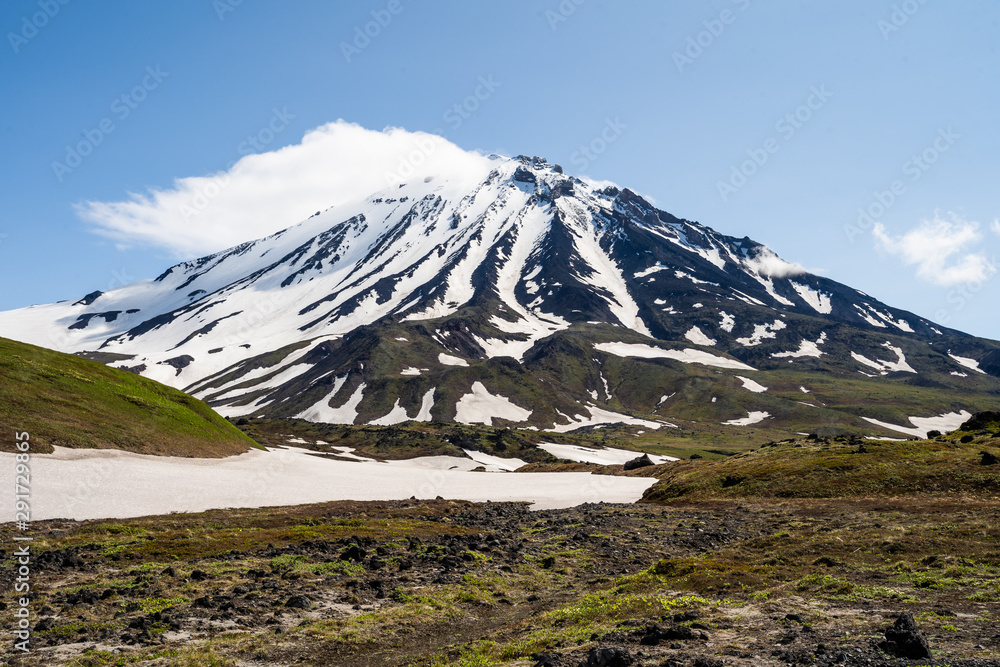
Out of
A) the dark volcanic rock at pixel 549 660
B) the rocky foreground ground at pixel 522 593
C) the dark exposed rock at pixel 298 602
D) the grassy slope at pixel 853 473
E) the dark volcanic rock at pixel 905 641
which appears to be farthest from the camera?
the grassy slope at pixel 853 473

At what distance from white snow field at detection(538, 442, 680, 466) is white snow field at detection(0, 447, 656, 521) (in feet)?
214

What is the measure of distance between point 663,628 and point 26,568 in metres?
27.0

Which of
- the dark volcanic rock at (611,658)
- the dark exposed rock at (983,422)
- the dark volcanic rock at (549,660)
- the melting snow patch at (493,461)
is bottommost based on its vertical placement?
the melting snow patch at (493,461)

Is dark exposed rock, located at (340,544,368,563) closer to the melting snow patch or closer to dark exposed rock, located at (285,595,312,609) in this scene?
dark exposed rock, located at (285,595,312,609)

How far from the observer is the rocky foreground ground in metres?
16.4

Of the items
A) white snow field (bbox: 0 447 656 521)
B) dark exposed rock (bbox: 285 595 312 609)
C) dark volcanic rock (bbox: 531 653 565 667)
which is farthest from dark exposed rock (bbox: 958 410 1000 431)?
dark exposed rock (bbox: 285 595 312 609)

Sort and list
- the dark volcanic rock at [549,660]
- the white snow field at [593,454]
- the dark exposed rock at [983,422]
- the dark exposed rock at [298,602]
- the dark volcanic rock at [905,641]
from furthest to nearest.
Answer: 1. the white snow field at [593,454]
2. the dark exposed rock at [983,422]
3. the dark exposed rock at [298,602]
4. the dark volcanic rock at [549,660]
5. the dark volcanic rock at [905,641]

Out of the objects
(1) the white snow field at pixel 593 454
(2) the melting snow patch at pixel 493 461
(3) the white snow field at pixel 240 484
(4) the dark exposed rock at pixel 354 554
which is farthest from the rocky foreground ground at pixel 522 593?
(1) the white snow field at pixel 593 454

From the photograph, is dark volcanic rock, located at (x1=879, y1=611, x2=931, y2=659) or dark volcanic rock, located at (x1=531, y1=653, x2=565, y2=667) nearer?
dark volcanic rock, located at (x1=879, y1=611, x2=931, y2=659)

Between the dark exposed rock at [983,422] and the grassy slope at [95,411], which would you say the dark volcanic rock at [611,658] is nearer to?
the grassy slope at [95,411]

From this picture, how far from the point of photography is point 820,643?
14.7m

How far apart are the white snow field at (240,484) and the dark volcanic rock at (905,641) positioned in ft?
153

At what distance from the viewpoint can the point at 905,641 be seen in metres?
13.6

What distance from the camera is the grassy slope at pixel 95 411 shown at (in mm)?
55594
